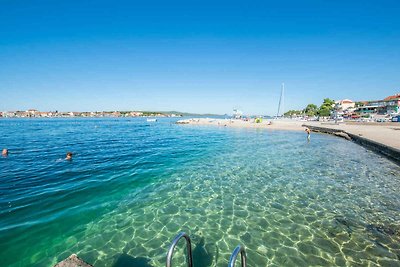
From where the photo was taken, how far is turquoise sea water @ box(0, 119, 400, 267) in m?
5.83

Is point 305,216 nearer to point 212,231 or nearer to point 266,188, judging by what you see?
point 266,188

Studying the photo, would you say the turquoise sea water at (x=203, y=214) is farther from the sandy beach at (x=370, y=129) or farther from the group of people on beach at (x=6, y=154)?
the sandy beach at (x=370, y=129)

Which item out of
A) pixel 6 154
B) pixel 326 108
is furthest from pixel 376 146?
pixel 326 108

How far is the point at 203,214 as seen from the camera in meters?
8.16

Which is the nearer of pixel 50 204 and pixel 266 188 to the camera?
pixel 50 204

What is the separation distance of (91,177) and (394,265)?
14.3 meters

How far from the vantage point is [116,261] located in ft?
18.2

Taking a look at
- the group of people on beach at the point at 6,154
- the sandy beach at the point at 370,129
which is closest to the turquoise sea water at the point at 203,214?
the group of people on beach at the point at 6,154

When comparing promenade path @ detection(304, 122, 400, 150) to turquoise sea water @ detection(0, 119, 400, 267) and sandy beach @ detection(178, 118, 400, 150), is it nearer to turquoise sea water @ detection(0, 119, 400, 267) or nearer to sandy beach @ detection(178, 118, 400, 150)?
sandy beach @ detection(178, 118, 400, 150)

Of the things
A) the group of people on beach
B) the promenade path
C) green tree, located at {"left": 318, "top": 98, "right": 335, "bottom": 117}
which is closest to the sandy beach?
the promenade path

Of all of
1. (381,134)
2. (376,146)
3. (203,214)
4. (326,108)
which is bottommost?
(203,214)

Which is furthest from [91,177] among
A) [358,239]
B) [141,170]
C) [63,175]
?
[358,239]

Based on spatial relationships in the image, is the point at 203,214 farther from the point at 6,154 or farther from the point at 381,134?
the point at 381,134

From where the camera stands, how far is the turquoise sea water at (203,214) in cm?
583
